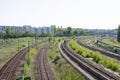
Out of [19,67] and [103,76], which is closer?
[103,76]

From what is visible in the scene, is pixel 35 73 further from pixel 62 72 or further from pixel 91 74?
pixel 91 74

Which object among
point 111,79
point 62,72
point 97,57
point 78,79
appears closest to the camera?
point 111,79

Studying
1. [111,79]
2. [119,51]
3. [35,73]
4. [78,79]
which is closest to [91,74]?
[78,79]

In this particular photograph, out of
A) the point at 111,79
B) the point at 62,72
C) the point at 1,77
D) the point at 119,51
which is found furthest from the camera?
the point at 119,51

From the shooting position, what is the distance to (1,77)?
3994 cm

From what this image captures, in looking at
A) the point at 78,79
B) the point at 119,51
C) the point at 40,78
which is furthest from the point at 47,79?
the point at 119,51

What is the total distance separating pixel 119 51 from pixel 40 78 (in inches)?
→ 1600

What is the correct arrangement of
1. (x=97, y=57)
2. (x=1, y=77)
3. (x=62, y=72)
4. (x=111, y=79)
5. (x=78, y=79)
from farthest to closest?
1. (x=97, y=57)
2. (x=62, y=72)
3. (x=1, y=77)
4. (x=78, y=79)
5. (x=111, y=79)

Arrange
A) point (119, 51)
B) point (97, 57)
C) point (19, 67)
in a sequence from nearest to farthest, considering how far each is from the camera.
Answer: point (19, 67)
point (97, 57)
point (119, 51)

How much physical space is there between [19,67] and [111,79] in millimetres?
21970

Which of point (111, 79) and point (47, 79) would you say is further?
point (47, 79)

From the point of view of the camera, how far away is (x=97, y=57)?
2227 inches

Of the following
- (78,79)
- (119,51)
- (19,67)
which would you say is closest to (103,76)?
(78,79)

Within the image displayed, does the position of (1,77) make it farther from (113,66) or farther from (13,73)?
(113,66)
